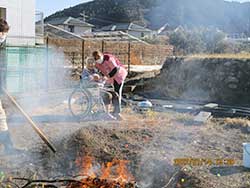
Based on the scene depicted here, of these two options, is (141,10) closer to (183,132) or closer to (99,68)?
(99,68)

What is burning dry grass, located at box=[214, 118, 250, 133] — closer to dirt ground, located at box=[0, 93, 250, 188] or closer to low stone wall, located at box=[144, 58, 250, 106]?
dirt ground, located at box=[0, 93, 250, 188]

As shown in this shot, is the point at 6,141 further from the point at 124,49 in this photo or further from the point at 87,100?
the point at 124,49

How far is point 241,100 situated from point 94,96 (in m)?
6.68

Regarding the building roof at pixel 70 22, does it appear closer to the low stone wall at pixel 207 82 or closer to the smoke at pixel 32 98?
the smoke at pixel 32 98

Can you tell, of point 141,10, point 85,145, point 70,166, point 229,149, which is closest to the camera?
point 70,166

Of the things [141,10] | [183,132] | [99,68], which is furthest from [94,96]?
[141,10]

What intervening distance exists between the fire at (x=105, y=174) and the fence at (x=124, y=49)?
1668 centimetres

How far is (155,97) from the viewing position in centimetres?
1412

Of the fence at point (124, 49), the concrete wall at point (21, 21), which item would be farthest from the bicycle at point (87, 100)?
the fence at point (124, 49)

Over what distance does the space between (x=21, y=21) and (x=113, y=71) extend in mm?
8440

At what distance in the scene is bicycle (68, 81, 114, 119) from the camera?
8.35m

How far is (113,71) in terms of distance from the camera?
830 cm

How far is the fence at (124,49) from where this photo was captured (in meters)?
24.0
